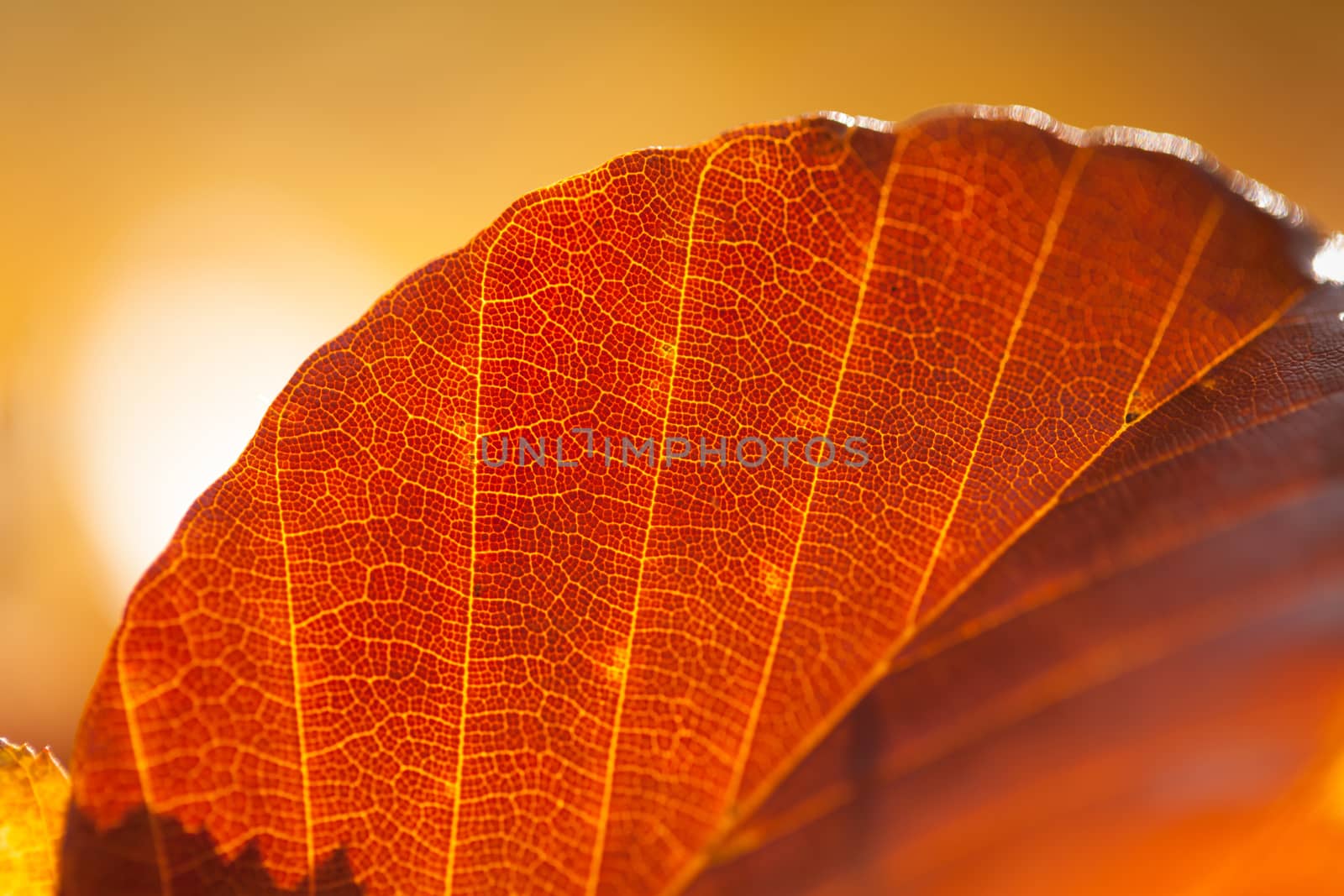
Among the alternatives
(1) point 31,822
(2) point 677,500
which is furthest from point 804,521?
(1) point 31,822

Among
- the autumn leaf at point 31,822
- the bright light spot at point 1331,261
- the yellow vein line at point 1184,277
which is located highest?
the bright light spot at point 1331,261

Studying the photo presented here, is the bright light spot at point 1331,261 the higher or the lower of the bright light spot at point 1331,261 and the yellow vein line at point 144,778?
the higher

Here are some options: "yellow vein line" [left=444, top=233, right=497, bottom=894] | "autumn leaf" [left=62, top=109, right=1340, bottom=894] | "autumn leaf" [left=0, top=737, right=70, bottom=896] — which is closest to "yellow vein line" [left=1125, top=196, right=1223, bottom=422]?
"autumn leaf" [left=62, top=109, right=1340, bottom=894]

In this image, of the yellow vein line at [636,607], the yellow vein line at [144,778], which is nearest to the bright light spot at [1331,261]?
the yellow vein line at [636,607]

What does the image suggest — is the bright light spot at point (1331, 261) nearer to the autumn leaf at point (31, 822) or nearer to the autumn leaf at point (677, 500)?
the autumn leaf at point (677, 500)

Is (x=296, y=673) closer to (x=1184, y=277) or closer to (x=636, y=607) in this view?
(x=636, y=607)

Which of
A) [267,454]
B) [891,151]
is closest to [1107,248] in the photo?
[891,151]
